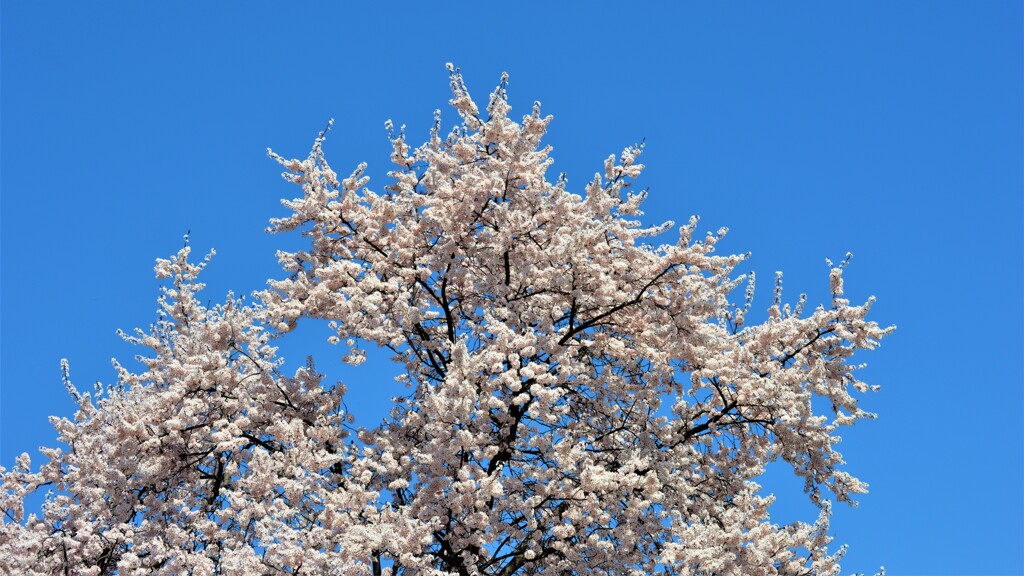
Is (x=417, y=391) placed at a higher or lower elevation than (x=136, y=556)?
higher

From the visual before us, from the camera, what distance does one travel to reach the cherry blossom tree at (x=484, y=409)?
36.3 ft

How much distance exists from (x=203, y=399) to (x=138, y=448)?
0.97 m

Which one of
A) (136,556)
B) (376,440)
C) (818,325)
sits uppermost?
(818,325)

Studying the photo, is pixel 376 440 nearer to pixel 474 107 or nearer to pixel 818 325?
pixel 474 107

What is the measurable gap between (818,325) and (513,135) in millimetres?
4367

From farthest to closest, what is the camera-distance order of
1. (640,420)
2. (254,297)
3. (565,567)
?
(254,297), (640,420), (565,567)

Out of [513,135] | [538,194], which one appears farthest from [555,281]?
[513,135]

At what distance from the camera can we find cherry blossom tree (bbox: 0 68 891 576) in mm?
11070

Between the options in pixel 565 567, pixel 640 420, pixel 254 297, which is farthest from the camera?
pixel 254 297

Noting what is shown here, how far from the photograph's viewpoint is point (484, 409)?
11.3 meters

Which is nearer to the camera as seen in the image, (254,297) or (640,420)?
(640,420)

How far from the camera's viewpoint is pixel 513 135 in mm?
12914

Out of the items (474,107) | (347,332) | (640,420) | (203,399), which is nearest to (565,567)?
(640,420)

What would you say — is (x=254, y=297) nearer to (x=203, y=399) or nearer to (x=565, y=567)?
(x=203, y=399)
